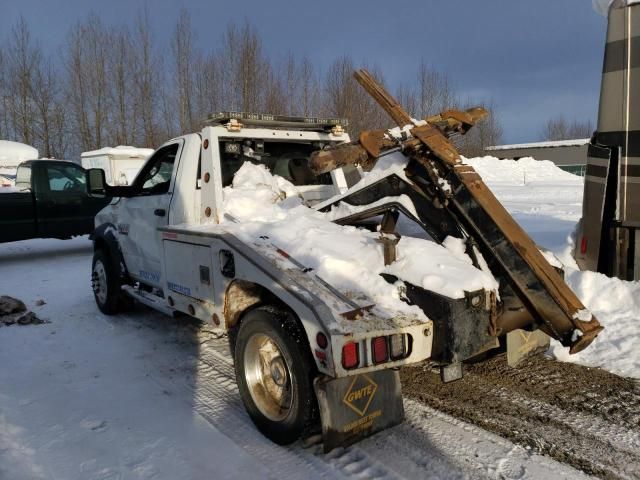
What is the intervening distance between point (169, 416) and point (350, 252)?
185 cm

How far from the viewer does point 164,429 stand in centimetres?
361

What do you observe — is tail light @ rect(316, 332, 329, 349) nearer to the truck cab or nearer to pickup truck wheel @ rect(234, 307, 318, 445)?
pickup truck wheel @ rect(234, 307, 318, 445)

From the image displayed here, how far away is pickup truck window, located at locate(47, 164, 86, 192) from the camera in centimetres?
1124

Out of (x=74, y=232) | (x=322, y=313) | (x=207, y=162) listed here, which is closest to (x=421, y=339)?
(x=322, y=313)

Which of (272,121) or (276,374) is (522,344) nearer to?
(276,374)

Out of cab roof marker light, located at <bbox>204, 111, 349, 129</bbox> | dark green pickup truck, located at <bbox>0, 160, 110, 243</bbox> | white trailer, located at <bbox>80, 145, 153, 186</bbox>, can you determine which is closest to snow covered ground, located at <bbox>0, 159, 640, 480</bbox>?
cab roof marker light, located at <bbox>204, 111, 349, 129</bbox>

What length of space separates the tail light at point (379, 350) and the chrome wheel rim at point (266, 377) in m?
0.84

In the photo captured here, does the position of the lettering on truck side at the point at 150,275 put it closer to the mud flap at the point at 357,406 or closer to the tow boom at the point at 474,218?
the tow boom at the point at 474,218

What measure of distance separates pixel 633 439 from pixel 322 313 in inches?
86.6

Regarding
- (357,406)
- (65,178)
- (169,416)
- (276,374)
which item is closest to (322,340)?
(357,406)

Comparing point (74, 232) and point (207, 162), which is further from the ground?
point (207, 162)

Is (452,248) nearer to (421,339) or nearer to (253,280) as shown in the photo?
(421,339)

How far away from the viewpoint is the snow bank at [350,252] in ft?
10.2

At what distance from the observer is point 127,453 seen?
3307mm
